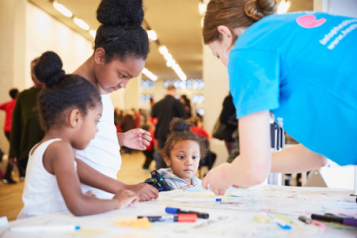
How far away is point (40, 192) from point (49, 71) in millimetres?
379

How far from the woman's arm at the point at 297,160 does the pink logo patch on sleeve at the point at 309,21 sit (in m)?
0.45

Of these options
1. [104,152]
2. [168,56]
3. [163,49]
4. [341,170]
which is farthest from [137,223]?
[168,56]

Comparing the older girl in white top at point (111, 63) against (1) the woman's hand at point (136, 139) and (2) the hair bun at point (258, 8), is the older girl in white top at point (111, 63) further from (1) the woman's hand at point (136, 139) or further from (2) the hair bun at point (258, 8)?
(2) the hair bun at point (258, 8)

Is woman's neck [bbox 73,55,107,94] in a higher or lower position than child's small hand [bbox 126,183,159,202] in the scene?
higher

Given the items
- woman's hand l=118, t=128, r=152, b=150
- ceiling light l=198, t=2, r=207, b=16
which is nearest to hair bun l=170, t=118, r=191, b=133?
woman's hand l=118, t=128, r=152, b=150

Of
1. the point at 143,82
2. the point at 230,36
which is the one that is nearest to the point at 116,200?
the point at 230,36

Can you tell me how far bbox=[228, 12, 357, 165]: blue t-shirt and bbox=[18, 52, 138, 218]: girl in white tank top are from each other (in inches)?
18.3

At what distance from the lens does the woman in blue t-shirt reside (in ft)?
3.04

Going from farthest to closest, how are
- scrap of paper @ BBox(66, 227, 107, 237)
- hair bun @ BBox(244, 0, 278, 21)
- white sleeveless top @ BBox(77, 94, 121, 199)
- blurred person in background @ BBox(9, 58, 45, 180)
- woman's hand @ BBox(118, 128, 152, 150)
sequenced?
1. blurred person in background @ BBox(9, 58, 45, 180)
2. woman's hand @ BBox(118, 128, 152, 150)
3. white sleeveless top @ BBox(77, 94, 121, 199)
4. hair bun @ BBox(244, 0, 278, 21)
5. scrap of paper @ BBox(66, 227, 107, 237)

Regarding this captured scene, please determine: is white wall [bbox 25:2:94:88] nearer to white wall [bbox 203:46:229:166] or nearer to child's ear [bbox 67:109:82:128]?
white wall [bbox 203:46:229:166]

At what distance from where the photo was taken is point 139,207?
115 cm

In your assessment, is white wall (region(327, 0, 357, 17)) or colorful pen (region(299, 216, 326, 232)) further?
white wall (region(327, 0, 357, 17))

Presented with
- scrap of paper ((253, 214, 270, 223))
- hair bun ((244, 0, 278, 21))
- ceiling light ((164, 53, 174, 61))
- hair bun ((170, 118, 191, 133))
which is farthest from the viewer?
ceiling light ((164, 53, 174, 61))

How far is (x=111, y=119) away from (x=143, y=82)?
22.9 m
